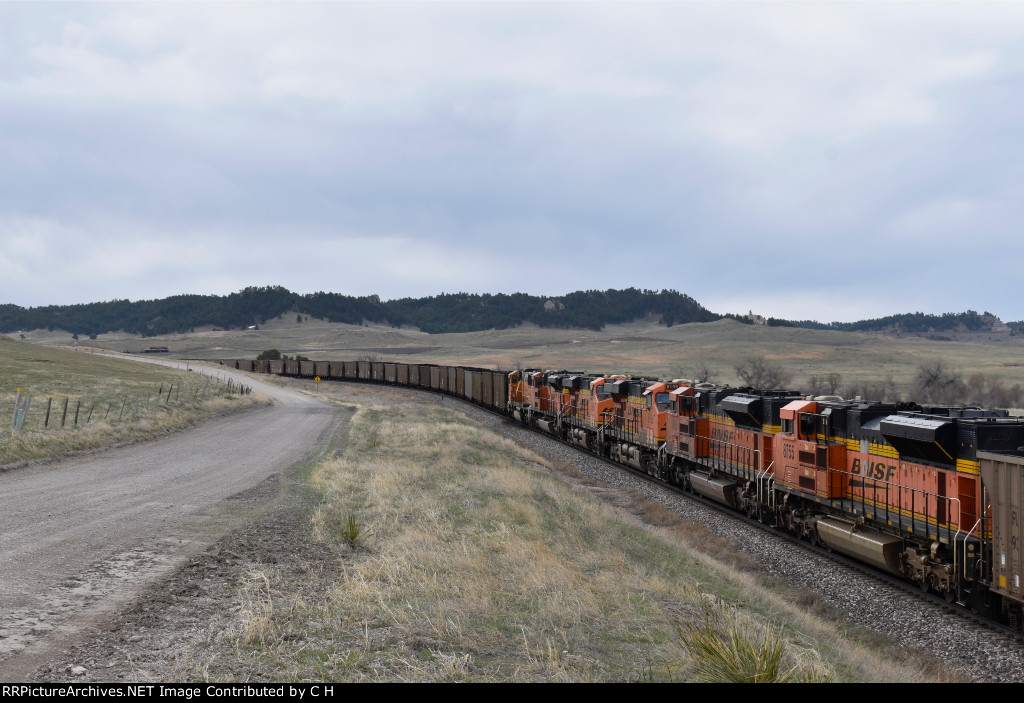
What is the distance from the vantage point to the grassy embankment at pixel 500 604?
737 centimetres

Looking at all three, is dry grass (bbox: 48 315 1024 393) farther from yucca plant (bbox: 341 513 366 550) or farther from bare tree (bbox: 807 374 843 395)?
yucca plant (bbox: 341 513 366 550)

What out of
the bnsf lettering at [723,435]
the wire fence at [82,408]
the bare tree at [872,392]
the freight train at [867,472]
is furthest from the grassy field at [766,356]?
the wire fence at [82,408]

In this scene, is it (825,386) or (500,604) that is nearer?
(500,604)

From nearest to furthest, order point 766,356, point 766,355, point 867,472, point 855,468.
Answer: point 867,472 → point 855,468 → point 766,356 → point 766,355

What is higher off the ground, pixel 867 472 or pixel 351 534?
pixel 867 472

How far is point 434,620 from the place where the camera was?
28.0 feet

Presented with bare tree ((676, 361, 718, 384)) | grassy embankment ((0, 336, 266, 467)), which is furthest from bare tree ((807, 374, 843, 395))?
grassy embankment ((0, 336, 266, 467))

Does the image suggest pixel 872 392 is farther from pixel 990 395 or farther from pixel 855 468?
pixel 855 468

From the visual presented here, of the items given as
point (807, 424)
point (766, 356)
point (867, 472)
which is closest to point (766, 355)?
point (766, 356)

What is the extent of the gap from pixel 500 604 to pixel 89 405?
35.5 m

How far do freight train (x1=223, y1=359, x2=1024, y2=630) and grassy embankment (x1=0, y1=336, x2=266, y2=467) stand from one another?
2170cm

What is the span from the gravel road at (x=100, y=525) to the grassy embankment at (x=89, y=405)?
1.35 meters

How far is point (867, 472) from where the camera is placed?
16.4 metres
